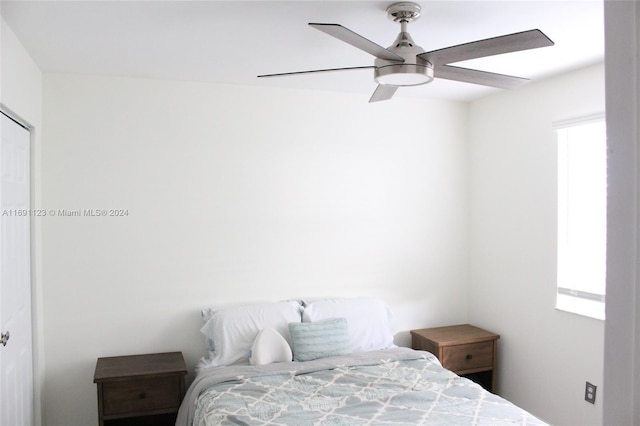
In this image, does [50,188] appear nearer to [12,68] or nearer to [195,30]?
[12,68]

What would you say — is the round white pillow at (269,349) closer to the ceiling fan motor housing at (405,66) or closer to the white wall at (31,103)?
the white wall at (31,103)

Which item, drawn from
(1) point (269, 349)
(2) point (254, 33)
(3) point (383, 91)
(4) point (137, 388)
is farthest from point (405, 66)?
(4) point (137, 388)

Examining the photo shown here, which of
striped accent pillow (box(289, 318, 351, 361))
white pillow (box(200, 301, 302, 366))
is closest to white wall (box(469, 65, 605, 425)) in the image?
striped accent pillow (box(289, 318, 351, 361))

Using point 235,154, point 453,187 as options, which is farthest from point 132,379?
point 453,187

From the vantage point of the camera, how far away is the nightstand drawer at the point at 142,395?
2.92 meters

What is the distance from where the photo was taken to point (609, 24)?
0.48 m

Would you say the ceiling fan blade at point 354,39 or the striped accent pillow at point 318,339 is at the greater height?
the ceiling fan blade at point 354,39

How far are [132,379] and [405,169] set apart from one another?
2.54 m

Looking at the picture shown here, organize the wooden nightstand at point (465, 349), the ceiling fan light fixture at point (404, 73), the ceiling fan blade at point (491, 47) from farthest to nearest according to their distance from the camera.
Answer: the wooden nightstand at point (465, 349)
the ceiling fan light fixture at point (404, 73)
the ceiling fan blade at point (491, 47)

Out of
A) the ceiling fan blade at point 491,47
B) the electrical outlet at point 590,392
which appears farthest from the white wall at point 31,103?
the electrical outlet at point 590,392

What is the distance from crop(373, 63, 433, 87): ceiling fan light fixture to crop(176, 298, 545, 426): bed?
5.22ft

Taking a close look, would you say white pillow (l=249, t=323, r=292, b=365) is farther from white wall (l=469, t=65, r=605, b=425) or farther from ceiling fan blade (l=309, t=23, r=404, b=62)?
ceiling fan blade (l=309, t=23, r=404, b=62)

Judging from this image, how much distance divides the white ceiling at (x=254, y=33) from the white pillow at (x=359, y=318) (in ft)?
5.38

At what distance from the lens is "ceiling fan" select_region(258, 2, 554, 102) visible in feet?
6.09
